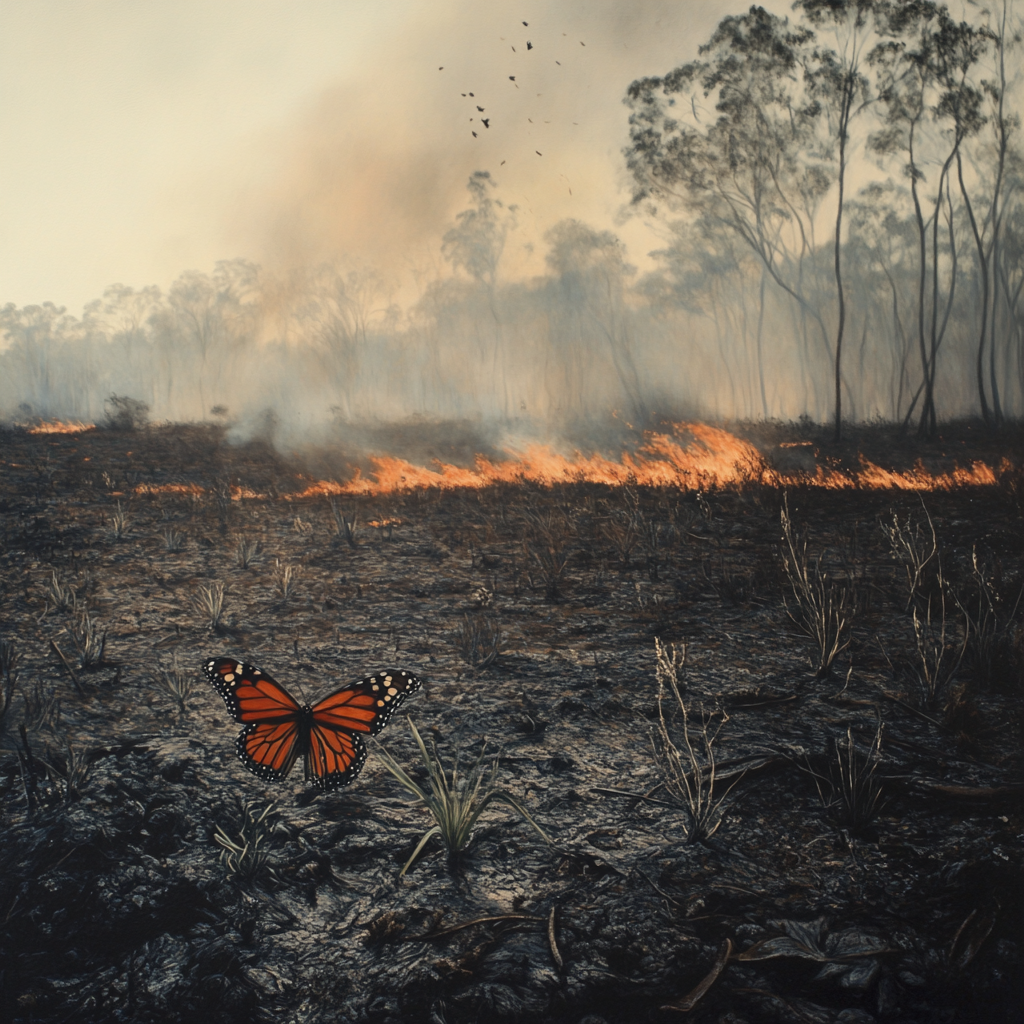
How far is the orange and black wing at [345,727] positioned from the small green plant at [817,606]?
1310 mm

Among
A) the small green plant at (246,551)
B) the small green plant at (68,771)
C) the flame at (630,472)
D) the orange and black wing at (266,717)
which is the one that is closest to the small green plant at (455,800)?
the orange and black wing at (266,717)

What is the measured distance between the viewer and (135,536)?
108 inches

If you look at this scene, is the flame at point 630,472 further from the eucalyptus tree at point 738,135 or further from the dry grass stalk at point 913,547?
the eucalyptus tree at point 738,135

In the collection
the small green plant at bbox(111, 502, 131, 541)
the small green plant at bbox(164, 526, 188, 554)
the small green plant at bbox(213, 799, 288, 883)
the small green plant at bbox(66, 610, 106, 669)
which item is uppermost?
the small green plant at bbox(111, 502, 131, 541)

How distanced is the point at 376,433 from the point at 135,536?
1154mm

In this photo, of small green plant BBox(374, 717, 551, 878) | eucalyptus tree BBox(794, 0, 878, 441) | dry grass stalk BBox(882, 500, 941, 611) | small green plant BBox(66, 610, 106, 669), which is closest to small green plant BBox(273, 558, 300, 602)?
small green plant BBox(66, 610, 106, 669)

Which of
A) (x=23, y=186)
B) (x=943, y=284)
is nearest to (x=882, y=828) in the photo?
(x=943, y=284)

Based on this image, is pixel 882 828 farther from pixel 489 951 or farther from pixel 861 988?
pixel 489 951

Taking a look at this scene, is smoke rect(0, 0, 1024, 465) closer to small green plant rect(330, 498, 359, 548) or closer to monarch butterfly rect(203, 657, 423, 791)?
small green plant rect(330, 498, 359, 548)

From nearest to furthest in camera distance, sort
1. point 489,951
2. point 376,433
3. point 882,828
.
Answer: point 489,951 → point 882,828 → point 376,433

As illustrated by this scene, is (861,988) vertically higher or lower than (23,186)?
lower

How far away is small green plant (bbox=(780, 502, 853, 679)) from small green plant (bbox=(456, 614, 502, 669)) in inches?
41.6

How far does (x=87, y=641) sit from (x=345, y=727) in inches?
48.0

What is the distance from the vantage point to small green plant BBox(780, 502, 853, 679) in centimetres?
202
